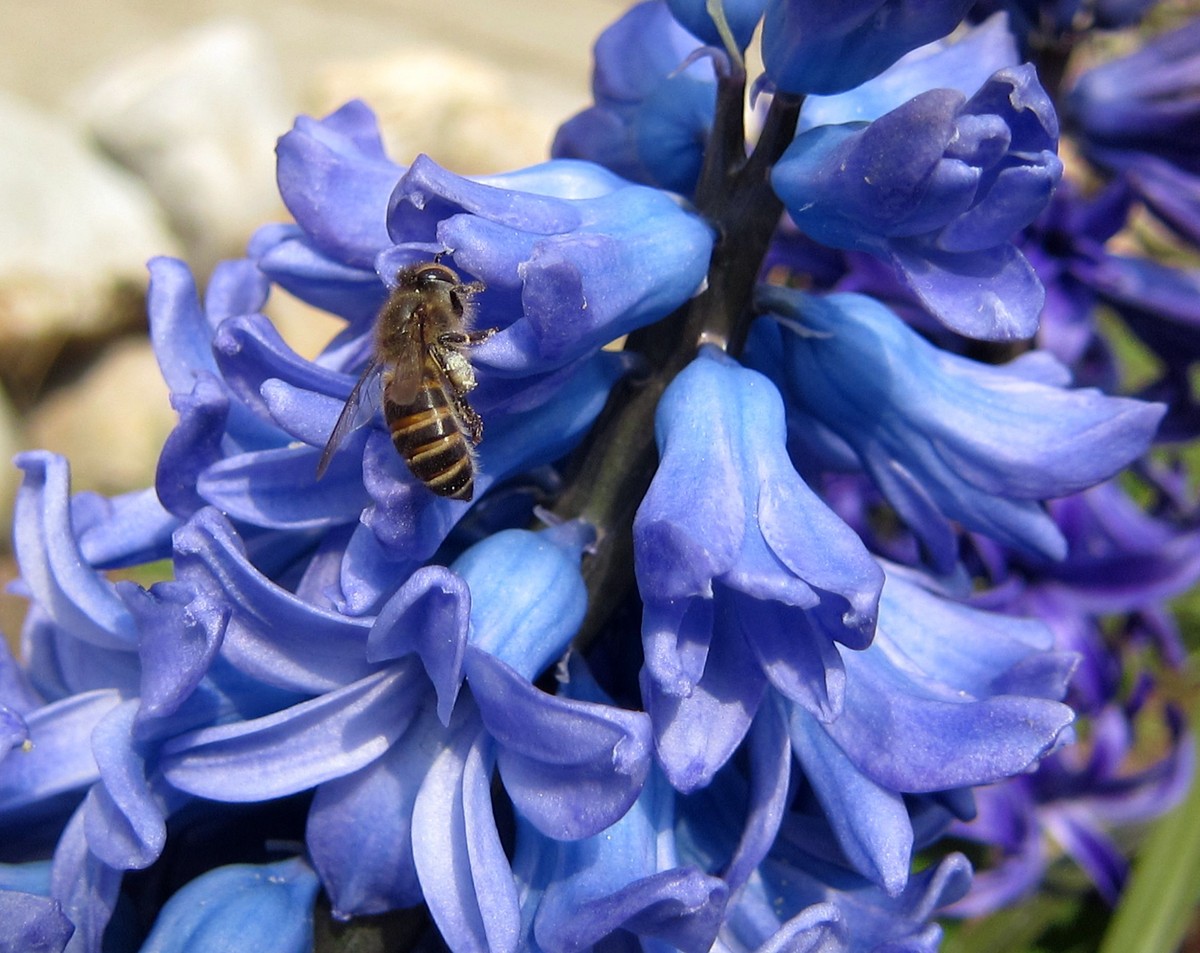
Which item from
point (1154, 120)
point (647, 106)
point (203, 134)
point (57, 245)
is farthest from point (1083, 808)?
point (203, 134)

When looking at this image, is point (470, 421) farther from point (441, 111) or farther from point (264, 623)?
point (441, 111)

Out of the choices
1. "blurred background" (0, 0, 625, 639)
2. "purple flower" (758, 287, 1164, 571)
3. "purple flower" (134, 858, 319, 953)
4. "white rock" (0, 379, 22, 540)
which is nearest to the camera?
"purple flower" (134, 858, 319, 953)

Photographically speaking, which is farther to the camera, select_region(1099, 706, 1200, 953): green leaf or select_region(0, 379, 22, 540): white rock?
select_region(0, 379, 22, 540): white rock

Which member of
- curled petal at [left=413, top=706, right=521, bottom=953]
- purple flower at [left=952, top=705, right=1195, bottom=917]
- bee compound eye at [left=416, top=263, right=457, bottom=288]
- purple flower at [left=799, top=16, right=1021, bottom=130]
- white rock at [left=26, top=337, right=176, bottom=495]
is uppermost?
purple flower at [left=799, top=16, right=1021, bottom=130]

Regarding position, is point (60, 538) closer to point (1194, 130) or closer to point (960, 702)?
point (960, 702)

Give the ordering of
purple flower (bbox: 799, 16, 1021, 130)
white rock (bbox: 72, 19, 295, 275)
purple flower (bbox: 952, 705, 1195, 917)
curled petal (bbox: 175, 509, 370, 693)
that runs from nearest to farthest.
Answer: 1. curled petal (bbox: 175, 509, 370, 693)
2. purple flower (bbox: 799, 16, 1021, 130)
3. purple flower (bbox: 952, 705, 1195, 917)
4. white rock (bbox: 72, 19, 295, 275)

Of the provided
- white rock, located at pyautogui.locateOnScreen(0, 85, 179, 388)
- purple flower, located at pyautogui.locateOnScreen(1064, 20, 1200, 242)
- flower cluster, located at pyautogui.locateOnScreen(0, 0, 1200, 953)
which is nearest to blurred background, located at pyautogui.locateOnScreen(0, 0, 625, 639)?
white rock, located at pyautogui.locateOnScreen(0, 85, 179, 388)

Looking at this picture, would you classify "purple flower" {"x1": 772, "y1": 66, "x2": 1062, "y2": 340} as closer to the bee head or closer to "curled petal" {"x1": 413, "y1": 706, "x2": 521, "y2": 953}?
the bee head

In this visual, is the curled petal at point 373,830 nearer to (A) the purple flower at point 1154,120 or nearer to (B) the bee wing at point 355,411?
(B) the bee wing at point 355,411
